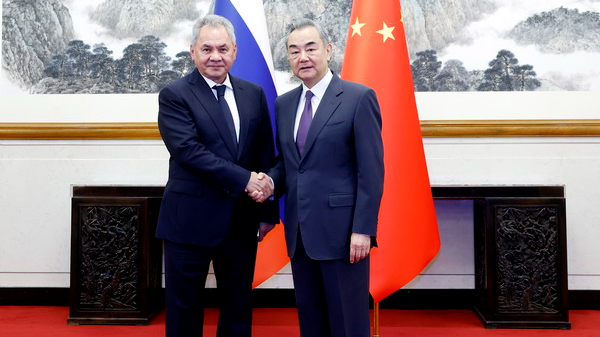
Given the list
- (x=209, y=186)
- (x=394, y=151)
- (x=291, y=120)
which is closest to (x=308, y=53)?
(x=291, y=120)

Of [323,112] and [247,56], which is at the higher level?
[247,56]

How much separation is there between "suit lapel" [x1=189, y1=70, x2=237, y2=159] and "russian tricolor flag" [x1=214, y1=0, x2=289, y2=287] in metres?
0.90

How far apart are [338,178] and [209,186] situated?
502 millimetres

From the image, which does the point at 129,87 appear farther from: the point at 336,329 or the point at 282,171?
the point at 336,329

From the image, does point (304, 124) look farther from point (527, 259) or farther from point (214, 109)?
point (527, 259)

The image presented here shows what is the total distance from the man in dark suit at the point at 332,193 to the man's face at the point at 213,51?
0.27m

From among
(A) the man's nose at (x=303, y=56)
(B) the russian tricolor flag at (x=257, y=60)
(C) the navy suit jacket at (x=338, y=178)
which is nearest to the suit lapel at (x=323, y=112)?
(C) the navy suit jacket at (x=338, y=178)

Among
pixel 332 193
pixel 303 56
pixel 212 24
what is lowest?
pixel 332 193

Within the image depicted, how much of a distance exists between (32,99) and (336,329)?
2.95 m

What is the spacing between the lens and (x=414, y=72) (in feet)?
11.9

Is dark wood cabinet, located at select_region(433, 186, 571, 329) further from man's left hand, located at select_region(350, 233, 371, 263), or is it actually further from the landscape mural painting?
man's left hand, located at select_region(350, 233, 371, 263)

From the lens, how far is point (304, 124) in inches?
75.9

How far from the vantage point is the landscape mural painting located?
362cm

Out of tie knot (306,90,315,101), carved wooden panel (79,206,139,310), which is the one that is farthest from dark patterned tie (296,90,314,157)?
carved wooden panel (79,206,139,310)
